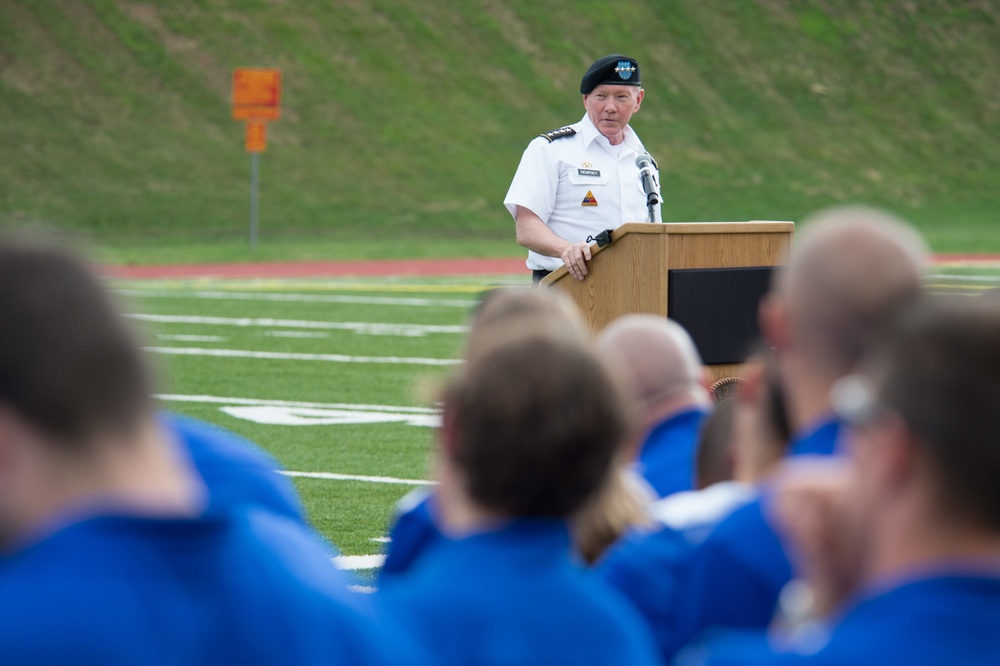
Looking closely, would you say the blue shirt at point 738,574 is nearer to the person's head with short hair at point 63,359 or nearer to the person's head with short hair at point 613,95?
the person's head with short hair at point 63,359

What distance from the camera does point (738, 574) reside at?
2.65m

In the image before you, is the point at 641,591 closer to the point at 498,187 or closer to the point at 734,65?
the point at 498,187

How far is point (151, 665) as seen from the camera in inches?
75.5

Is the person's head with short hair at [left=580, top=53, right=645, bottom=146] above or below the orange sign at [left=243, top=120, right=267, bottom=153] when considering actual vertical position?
below

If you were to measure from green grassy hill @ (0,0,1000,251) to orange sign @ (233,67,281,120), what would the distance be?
3.48 meters

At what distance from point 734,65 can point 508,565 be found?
1940 inches

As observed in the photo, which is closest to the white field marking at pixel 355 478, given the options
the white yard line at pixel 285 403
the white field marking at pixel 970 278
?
the white yard line at pixel 285 403

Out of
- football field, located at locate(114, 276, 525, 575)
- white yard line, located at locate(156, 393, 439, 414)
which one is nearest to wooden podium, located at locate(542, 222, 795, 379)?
football field, located at locate(114, 276, 525, 575)

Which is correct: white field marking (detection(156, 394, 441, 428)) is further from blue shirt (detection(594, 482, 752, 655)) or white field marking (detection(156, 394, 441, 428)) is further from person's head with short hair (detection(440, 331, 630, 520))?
person's head with short hair (detection(440, 331, 630, 520))

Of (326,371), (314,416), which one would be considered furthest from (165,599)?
(326,371)

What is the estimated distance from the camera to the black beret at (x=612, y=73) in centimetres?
806

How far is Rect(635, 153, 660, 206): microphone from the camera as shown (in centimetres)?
804

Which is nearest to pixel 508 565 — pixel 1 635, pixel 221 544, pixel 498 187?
pixel 221 544

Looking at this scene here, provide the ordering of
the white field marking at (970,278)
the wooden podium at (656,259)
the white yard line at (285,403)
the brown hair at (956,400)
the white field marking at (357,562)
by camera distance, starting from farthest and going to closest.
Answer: the white field marking at (970,278) → the white yard line at (285,403) → the wooden podium at (656,259) → the white field marking at (357,562) → the brown hair at (956,400)
